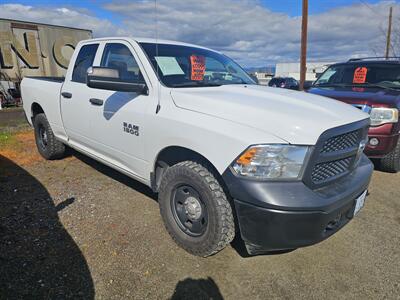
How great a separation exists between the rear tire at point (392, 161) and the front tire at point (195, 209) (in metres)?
3.59

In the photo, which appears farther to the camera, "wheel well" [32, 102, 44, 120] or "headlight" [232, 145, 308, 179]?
"wheel well" [32, 102, 44, 120]

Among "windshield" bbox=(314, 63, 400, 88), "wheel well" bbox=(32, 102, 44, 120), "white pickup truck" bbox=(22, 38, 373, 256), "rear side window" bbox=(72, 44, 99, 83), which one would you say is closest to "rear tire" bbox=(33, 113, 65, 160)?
"wheel well" bbox=(32, 102, 44, 120)

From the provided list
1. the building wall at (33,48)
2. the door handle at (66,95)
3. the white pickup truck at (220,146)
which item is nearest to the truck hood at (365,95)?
the white pickup truck at (220,146)

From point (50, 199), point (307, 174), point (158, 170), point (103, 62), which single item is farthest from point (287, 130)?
point (50, 199)

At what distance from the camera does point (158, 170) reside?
3004 mm

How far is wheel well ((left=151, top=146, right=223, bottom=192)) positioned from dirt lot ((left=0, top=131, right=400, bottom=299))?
56 cm

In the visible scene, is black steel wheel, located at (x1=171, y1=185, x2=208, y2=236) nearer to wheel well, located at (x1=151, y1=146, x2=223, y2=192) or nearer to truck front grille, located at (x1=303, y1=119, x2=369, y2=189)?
wheel well, located at (x1=151, y1=146, x2=223, y2=192)

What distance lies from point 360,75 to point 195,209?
474cm

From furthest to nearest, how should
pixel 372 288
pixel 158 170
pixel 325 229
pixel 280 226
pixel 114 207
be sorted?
pixel 114 207 → pixel 158 170 → pixel 372 288 → pixel 325 229 → pixel 280 226

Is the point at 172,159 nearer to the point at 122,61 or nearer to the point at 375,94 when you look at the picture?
the point at 122,61

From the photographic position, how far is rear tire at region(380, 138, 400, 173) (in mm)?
4727

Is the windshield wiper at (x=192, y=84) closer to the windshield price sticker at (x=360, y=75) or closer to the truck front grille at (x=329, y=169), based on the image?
the truck front grille at (x=329, y=169)

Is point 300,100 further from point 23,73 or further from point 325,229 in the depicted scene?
point 23,73

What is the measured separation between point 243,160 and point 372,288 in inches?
56.9
